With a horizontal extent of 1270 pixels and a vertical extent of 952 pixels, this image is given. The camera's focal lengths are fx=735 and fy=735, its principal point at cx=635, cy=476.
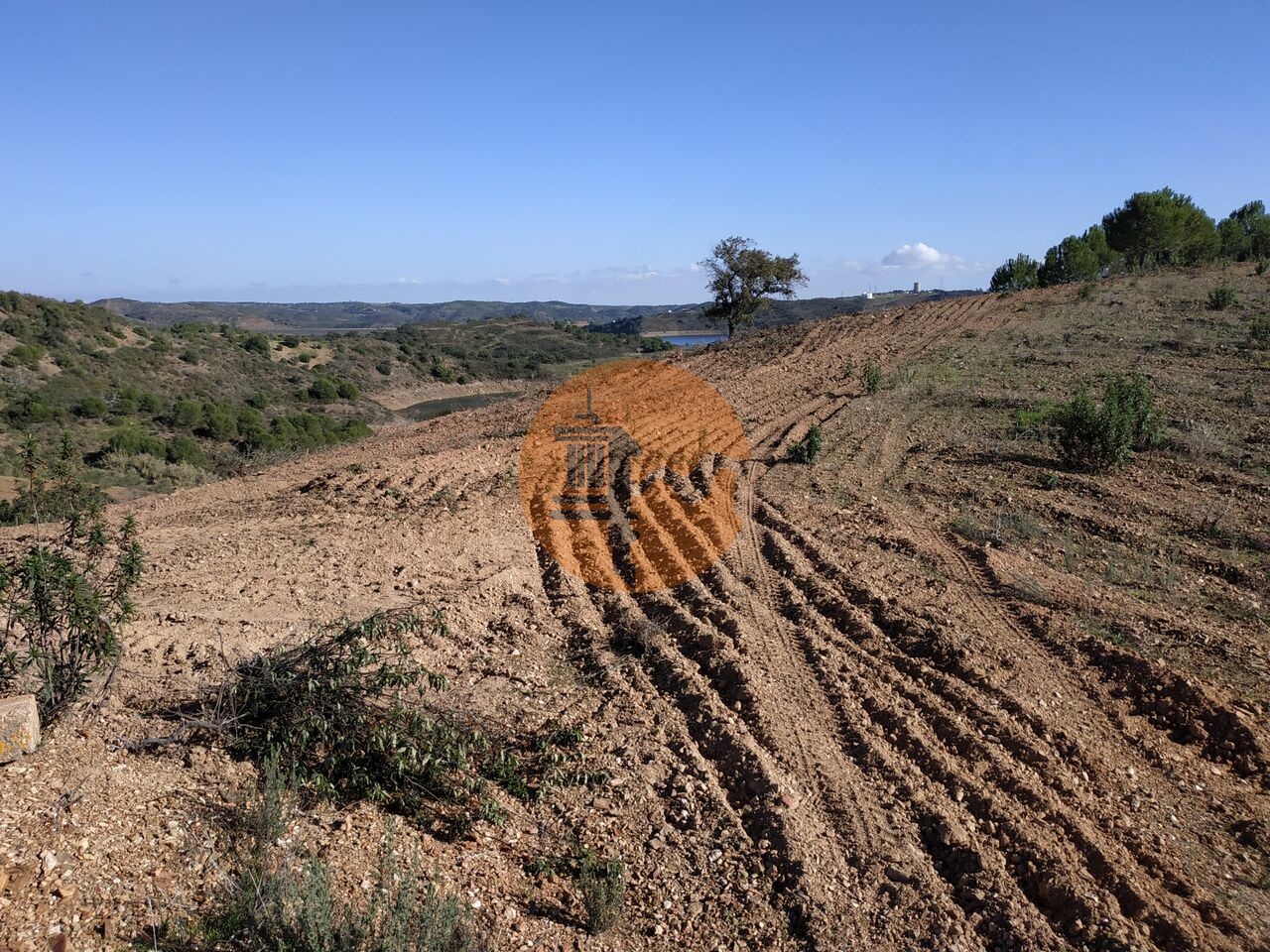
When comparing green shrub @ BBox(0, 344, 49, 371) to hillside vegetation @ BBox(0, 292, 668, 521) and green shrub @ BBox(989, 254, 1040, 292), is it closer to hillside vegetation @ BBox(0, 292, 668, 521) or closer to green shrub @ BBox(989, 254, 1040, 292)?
hillside vegetation @ BBox(0, 292, 668, 521)

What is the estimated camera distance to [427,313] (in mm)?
161500

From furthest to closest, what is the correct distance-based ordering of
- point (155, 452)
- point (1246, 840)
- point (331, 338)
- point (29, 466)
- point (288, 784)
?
1. point (331, 338)
2. point (155, 452)
3. point (29, 466)
4. point (288, 784)
5. point (1246, 840)

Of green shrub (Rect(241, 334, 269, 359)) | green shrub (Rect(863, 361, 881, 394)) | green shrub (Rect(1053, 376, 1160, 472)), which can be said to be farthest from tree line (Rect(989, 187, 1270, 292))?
green shrub (Rect(241, 334, 269, 359))

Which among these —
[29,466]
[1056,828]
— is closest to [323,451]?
[29,466]

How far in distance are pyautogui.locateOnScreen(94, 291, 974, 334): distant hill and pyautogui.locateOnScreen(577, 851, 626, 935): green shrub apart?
29153mm

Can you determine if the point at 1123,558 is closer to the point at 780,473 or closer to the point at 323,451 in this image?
the point at 780,473

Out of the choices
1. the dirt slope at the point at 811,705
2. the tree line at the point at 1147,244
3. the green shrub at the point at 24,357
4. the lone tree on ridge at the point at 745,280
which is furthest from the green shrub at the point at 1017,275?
the green shrub at the point at 24,357

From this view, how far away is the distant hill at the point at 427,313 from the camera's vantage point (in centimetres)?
7856

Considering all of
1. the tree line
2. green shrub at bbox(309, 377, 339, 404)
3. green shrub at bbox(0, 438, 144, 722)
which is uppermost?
the tree line

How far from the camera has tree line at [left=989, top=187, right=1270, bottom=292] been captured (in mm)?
37062

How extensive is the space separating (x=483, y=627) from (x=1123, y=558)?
588cm

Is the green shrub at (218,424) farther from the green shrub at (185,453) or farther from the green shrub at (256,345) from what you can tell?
the green shrub at (256,345)

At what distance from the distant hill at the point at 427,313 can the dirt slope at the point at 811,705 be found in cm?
2447

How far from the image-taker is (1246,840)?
373 cm
